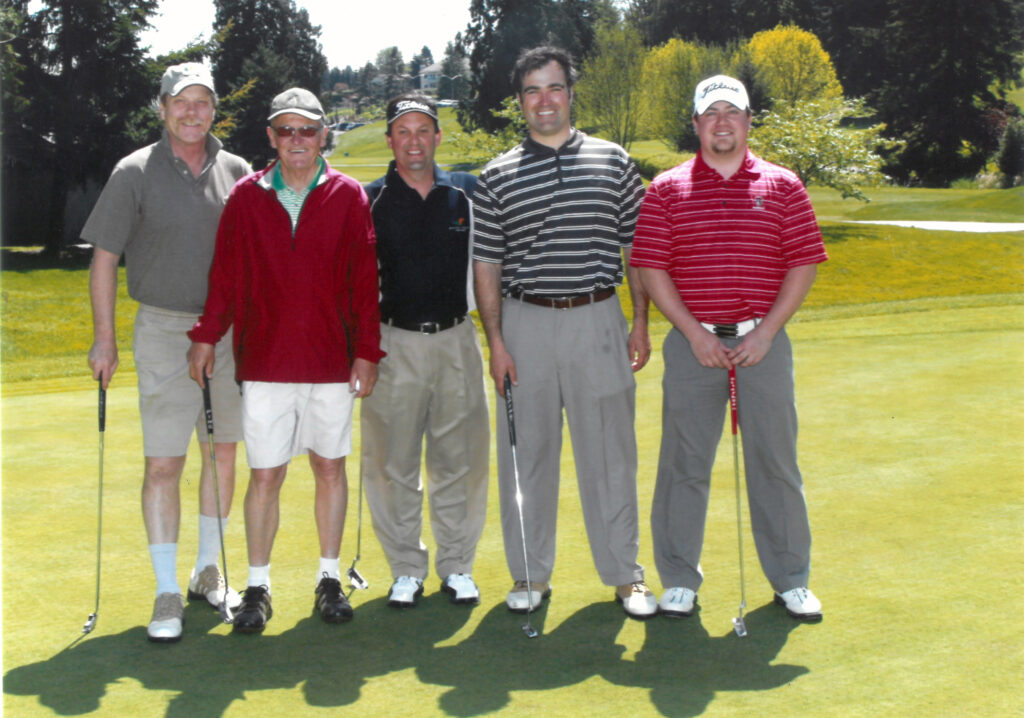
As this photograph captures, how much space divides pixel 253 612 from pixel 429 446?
41.3 inches

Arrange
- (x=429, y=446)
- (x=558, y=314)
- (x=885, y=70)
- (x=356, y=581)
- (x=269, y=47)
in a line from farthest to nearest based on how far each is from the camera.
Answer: (x=885, y=70) < (x=269, y=47) < (x=429, y=446) < (x=356, y=581) < (x=558, y=314)

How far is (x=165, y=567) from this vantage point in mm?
4047

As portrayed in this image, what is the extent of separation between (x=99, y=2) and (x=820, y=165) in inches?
611

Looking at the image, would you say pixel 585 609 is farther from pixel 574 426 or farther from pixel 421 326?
pixel 421 326

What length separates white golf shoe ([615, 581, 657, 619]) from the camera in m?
3.93

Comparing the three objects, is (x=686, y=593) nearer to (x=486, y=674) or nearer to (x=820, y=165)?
(x=486, y=674)

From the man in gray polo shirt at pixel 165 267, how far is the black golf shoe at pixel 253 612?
0.61 ft

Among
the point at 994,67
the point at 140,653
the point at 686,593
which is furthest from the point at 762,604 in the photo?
the point at 994,67

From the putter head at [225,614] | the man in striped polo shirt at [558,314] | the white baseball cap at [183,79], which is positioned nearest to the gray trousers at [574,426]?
the man in striped polo shirt at [558,314]

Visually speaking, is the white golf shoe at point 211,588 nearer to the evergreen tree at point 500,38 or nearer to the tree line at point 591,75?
Result: the tree line at point 591,75

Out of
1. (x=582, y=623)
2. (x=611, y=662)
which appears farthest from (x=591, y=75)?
(x=611, y=662)

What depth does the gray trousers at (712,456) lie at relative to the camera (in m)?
4.11

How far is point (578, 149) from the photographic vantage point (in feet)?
13.8

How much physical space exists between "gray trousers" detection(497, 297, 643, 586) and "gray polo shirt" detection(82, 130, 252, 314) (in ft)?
3.61
